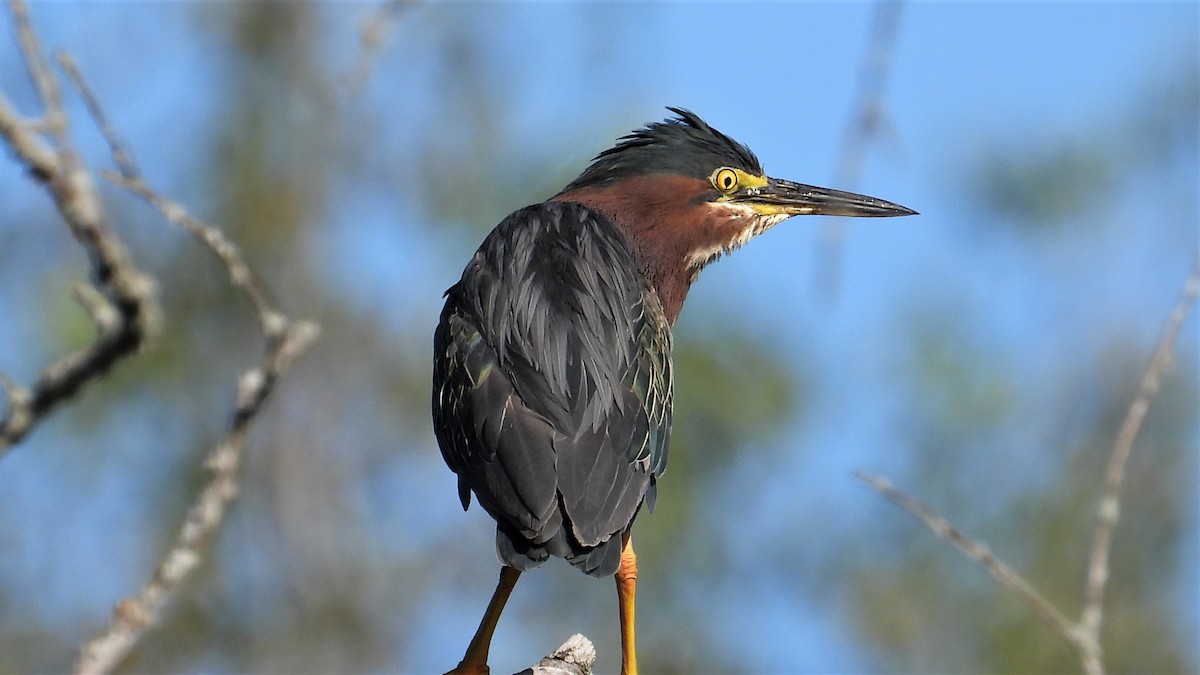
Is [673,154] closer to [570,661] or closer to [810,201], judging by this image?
[810,201]

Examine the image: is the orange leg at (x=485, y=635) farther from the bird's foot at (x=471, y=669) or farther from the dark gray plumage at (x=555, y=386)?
the dark gray plumage at (x=555, y=386)

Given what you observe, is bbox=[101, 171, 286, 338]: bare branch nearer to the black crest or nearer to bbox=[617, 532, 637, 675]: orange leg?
bbox=[617, 532, 637, 675]: orange leg

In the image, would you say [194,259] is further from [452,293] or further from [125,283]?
[125,283]

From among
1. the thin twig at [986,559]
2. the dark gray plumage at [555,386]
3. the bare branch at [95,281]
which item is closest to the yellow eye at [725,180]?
the dark gray plumage at [555,386]

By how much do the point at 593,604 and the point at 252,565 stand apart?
3801 millimetres

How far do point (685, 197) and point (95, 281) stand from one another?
3.72 m

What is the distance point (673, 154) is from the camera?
539 centimetres

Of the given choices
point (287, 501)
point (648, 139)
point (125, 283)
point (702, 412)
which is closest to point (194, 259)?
point (287, 501)

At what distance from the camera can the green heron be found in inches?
156

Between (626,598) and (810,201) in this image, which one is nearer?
(626,598)

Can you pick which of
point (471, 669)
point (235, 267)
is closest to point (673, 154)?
point (471, 669)

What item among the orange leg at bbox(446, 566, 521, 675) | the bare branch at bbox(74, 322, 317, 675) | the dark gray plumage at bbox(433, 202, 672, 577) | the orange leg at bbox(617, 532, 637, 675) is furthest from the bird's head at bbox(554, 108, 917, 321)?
the bare branch at bbox(74, 322, 317, 675)

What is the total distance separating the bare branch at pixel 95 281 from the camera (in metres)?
1.75

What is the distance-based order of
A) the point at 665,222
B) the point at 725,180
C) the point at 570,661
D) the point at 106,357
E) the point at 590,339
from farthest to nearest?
the point at 725,180
the point at 665,222
the point at 590,339
the point at 570,661
the point at 106,357
